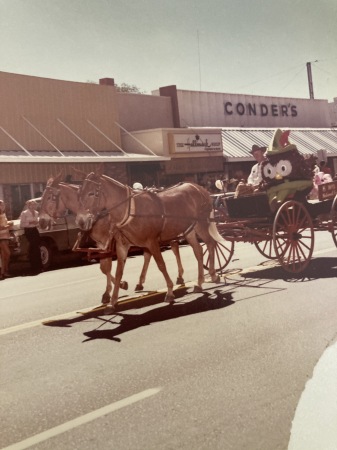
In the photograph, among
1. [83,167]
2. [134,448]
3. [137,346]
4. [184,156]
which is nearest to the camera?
[134,448]

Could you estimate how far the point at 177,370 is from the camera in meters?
5.93

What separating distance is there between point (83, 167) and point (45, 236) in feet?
36.9

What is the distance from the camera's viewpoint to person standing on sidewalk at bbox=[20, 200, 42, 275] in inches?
639

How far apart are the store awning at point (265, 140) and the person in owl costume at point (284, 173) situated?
70.5 feet

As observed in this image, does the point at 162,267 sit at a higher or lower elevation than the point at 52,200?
lower

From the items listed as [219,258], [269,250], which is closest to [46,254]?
[219,258]

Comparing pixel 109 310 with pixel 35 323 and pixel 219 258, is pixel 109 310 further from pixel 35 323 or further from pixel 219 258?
pixel 219 258

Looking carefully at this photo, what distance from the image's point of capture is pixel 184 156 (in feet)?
102

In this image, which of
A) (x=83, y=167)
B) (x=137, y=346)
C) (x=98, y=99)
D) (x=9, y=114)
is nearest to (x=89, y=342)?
(x=137, y=346)

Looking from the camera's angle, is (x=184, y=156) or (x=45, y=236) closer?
(x=45, y=236)

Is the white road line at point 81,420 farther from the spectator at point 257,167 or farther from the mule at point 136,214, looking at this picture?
the spectator at point 257,167

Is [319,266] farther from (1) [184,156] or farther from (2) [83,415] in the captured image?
(1) [184,156]

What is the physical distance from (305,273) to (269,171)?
206cm

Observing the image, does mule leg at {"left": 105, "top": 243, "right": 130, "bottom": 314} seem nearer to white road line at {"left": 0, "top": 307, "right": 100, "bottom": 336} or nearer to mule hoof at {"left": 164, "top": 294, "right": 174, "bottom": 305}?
white road line at {"left": 0, "top": 307, "right": 100, "bottom": 336}
